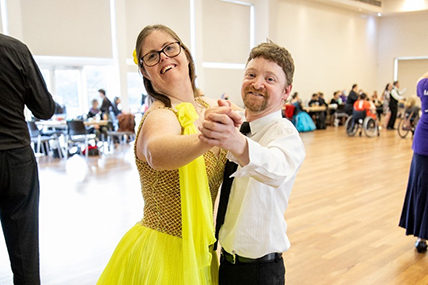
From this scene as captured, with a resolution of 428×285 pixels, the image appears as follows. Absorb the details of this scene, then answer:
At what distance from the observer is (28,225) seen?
7.10ft

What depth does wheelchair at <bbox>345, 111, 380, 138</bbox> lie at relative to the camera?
1170cm

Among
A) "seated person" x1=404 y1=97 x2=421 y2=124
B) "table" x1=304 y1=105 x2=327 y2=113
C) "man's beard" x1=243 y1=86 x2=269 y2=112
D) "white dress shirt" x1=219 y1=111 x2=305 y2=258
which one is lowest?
"table" x1=304 y1=105 x2=327 y2=113

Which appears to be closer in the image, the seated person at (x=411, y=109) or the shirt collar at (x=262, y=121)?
the shirt collar at (x=262, y=121)

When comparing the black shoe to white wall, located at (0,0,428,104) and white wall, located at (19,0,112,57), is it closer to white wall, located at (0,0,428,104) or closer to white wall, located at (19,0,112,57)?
white wall, located at (0,0,428,104)

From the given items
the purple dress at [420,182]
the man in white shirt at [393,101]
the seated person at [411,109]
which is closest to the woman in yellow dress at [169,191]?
the purple dress at [420,182]

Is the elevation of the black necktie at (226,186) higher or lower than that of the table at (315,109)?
higher

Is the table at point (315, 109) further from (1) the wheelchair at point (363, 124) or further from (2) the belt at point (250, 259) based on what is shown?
(2) the belt at point (250, 259)

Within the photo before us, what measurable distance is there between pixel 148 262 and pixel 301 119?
1274 cm

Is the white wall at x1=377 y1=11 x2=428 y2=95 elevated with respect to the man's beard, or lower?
elevated

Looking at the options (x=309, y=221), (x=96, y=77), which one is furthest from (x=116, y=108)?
(x=309, y=221)

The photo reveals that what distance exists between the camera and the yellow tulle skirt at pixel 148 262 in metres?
1.36

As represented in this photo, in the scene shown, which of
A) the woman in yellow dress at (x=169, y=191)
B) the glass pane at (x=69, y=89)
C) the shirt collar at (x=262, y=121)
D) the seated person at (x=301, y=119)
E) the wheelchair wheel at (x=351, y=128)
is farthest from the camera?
the seated person at (x=301, y=119)

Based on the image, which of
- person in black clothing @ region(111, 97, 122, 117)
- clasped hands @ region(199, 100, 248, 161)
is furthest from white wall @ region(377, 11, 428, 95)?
clasped hands @ region(199, 100, 248, 161)

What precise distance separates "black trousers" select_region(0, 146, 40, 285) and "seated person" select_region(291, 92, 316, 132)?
12.0 m
